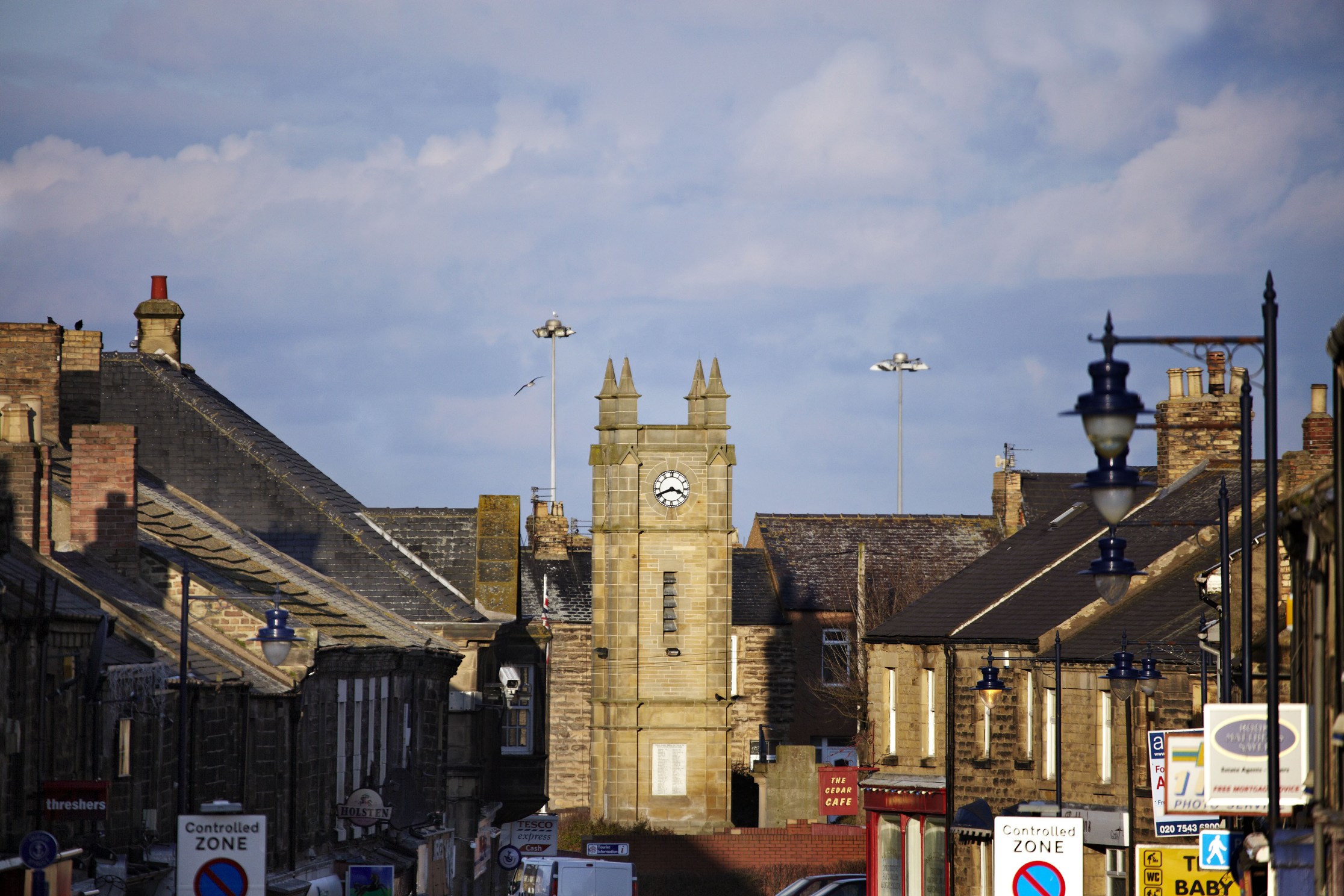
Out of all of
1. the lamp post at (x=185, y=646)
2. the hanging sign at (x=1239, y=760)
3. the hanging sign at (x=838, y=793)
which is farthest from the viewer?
the hanging sign at (x=838, y=793)

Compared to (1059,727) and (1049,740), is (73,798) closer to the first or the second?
(1059,727)

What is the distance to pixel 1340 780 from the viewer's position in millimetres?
13695

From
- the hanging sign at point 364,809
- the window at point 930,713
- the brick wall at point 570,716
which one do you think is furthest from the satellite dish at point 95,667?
the brick wall at point 570,716

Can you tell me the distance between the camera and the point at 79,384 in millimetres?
35375

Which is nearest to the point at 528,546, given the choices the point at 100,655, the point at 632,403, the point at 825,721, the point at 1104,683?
the point at 632,403

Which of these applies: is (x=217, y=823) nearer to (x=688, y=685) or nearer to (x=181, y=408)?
(x=181, y=408)

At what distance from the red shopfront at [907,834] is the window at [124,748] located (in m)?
19.0

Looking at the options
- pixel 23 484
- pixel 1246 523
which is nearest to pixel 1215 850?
pixel 1246 523

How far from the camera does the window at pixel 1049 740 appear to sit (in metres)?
33.7

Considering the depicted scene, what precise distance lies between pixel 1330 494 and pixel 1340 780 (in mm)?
2042

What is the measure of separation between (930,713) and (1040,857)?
20628 millimetres

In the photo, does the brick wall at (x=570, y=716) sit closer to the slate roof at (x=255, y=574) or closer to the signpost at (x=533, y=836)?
the signpost at (x=533, y=836)

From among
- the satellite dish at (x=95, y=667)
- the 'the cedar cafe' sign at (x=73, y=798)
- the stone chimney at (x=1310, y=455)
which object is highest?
the stone chimney at (x=1310, y=455)

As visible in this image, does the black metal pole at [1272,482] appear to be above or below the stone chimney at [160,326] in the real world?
below
